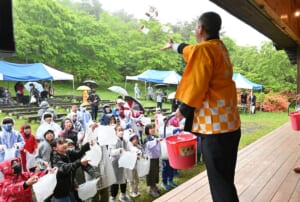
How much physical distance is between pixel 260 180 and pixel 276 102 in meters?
6.23

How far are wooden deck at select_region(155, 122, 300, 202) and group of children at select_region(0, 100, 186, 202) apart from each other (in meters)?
0.93

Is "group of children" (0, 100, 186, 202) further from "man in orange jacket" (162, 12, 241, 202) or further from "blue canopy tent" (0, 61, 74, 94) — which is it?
"man in orange jacket" (162, 12, 241, 202)

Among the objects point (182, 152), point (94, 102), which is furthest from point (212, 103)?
point (94, 102)

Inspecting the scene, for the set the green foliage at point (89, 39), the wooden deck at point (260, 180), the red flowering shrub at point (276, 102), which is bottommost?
the wooden deck at point (260, 180)

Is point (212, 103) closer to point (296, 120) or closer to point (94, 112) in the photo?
point (296, 120)

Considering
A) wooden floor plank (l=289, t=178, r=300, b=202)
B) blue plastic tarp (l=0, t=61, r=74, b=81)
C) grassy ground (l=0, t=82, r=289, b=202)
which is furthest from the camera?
grassy ground (l=0, t=82, r=289, b=202)

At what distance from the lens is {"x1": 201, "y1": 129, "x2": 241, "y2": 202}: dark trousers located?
44.4 inches

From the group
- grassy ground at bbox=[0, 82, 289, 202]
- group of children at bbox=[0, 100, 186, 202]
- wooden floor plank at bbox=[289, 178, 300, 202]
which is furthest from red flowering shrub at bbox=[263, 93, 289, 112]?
wooden floor plank at bbox=[289, 178, 300, 202]

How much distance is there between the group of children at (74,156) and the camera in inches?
98.5

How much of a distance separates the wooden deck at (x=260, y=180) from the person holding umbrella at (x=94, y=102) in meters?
1.87

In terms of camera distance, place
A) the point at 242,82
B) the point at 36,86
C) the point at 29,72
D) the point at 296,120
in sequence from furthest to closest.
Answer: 1. the point at 242,82
2. the point at 36,86
3. the point at 29,72
4. the point at 296,120

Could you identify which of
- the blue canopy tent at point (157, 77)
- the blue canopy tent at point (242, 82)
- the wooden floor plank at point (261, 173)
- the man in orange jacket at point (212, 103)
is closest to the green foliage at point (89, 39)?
the blue canopy tent at point (157, 77)

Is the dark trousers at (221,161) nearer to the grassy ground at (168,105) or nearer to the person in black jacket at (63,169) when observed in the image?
the person in black jacket at (63,169)

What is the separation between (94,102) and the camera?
12.7 ft
